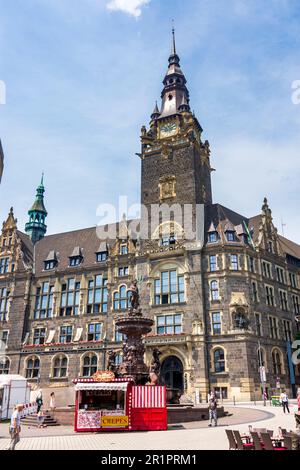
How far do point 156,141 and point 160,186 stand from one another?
6704mm

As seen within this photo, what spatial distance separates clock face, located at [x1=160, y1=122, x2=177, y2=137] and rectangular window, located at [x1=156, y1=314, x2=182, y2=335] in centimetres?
2337

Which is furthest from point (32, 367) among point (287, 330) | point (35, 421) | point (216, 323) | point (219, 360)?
point (287, 330)

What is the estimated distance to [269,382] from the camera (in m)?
41.7

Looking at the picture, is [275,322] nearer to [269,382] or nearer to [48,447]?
[269,382]

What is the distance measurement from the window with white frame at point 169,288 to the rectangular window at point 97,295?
7.17m

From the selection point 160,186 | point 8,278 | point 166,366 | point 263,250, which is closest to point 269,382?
point 166,366

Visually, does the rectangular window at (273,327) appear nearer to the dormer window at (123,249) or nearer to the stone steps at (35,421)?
the dormer window at (123,249)

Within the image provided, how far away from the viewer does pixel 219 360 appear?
41281 mm

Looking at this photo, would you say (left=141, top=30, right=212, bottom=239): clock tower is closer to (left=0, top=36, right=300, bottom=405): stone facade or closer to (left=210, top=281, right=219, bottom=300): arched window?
(left=0, top=36, right=300, bottom=405): stone facade

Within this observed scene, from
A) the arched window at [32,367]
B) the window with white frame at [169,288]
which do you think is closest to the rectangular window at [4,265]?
the arched window at [32,367]

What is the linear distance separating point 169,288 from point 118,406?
2579 cm

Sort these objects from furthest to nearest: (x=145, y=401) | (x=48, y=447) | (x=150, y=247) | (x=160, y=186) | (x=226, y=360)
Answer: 1. (x=160, y=186)
2. (x=150, y=247)
3. (x=226, y=360)
4. (x=145, y=401)
5. (x=48, y=447)

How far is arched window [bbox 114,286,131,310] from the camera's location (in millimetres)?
48344

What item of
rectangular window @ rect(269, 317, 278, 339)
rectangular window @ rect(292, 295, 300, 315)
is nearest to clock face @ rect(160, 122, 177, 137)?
rectangular window @ rect(292, 295, 300, 315)
